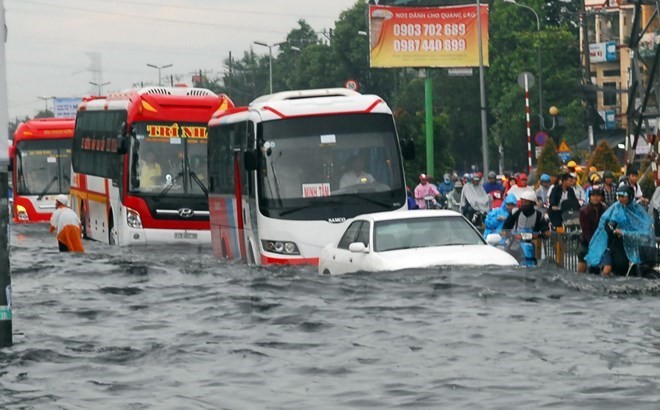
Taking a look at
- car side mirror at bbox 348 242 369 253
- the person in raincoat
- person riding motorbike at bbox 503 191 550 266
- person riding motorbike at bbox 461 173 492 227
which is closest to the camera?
car side mirror at bbox 348 242 369 253

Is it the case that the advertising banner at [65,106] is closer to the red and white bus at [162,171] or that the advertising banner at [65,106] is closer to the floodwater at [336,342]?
the red and white bus at [162,171]

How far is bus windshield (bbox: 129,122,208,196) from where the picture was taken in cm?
3300

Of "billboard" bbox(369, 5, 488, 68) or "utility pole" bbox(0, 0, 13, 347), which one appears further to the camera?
"billboard" bbox(369, 5, 488, 68)

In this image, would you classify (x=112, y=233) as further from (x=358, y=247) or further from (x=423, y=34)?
(x=423, y=34)

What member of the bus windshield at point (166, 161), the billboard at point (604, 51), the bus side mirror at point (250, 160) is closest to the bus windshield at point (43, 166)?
the bus windshield at point (166, 161)

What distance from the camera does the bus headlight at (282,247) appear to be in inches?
1000

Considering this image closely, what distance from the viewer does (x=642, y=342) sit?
15008mm

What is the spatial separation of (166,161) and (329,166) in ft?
25.6

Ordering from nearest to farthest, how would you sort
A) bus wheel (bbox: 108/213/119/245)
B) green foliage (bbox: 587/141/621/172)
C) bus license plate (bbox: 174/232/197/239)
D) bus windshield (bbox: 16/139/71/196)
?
bus license plate (bbox: 174/232/197/239) → bus wheel (bbox: 108/213/119/245) → green foliage (bbox: 587/141/621/172) → bus windshield (bbox: 16/139/71/196)

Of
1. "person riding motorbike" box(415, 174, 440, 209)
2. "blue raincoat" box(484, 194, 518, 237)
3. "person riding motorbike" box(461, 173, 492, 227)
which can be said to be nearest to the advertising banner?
"person riding motorbike" box(415, 174, 440, 209)

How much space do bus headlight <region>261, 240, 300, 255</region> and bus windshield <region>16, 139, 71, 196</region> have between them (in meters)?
24.1

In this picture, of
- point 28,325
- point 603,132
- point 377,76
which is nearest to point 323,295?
point 28,325

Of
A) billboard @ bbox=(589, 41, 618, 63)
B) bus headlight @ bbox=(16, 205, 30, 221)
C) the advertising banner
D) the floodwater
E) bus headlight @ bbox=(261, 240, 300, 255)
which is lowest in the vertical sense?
A: bus headlight @ bbox=(16, 205, 30, 221)

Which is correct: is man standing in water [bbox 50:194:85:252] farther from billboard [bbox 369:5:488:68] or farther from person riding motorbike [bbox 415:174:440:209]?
billboard [bbox 369:5:488:68]
